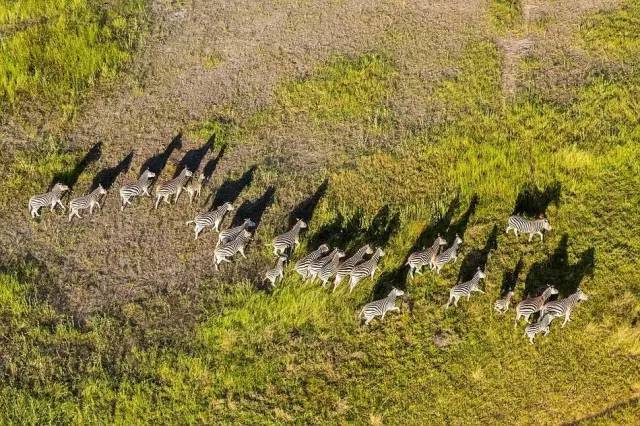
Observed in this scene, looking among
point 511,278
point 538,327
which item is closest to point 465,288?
point 511,278

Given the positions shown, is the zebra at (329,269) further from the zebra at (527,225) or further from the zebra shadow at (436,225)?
the zebra at (527,225)

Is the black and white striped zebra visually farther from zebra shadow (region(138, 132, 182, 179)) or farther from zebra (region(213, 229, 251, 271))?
zebra (region(213, 229, 251, 271))

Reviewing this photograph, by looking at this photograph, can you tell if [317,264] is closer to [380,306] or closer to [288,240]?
[288,240]

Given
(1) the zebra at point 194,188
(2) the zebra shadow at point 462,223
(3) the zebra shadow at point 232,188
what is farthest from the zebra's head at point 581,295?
(1) the zebra at point 194,188

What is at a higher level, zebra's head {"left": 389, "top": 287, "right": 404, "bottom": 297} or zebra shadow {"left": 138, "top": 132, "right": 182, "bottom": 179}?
zebra shadow {"left": 138, "top": 132, "right": 182, "bottom": 179}

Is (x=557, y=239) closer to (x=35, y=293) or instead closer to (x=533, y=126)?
(x=533, y=126)

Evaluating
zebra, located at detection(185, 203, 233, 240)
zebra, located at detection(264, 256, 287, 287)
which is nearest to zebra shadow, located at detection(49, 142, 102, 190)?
zebra, located at detection(185, 203, 233, 240)
